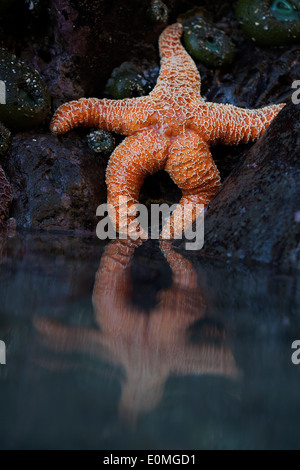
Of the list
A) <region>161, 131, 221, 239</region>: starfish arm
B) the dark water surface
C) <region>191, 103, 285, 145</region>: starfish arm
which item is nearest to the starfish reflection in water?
the dark water surface

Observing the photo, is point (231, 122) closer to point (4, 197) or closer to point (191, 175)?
point (191, 175)

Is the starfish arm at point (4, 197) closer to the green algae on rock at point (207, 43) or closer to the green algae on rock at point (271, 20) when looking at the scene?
the green algae on rock at point (207, 43)

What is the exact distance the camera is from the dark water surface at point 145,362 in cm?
128

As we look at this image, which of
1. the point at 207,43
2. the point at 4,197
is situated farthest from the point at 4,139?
the point at 207,43

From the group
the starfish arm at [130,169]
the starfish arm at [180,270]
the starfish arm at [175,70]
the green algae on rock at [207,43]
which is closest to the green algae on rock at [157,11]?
the starfish arm at [175,70]

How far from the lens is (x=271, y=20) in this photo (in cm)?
489

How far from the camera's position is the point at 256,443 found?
127 centimetres

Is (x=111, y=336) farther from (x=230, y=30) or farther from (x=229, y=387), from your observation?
(x=230, y=30)

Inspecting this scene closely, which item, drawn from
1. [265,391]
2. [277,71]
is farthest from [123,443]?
[277,71]

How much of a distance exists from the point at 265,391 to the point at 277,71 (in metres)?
4.36

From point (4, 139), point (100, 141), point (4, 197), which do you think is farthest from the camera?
point (100, 141)

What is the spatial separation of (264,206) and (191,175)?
1.17m

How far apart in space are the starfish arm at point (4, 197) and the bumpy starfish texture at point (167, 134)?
2.46 ft
